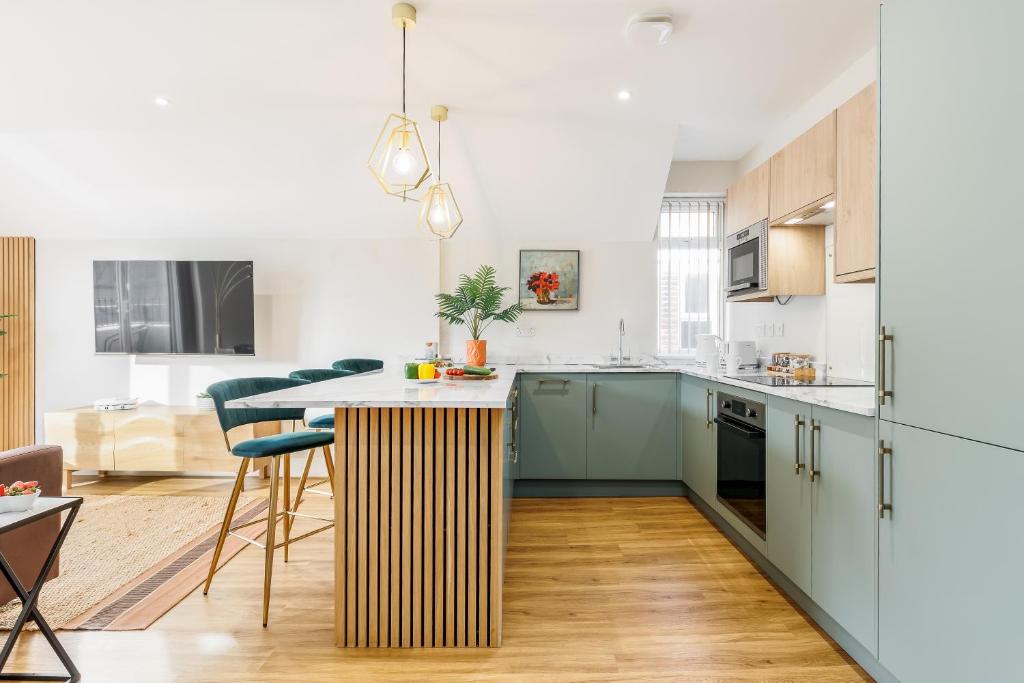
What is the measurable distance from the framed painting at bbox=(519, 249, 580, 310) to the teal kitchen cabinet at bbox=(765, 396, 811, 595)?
2280mm

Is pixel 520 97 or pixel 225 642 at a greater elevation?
pixel 520 97

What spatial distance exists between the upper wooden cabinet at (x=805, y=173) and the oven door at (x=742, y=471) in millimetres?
1220

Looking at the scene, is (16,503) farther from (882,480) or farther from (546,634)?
(882,480)

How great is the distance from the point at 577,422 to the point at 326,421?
1.75 meters

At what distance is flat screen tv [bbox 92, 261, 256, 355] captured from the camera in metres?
4.39

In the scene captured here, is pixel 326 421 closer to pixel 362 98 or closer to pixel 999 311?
pixel 362 98

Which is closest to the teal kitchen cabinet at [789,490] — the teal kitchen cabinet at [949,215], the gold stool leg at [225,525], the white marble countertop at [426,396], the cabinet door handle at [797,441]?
the cabinet door handle at [797,441]

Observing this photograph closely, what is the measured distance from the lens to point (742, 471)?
2809 millimetres

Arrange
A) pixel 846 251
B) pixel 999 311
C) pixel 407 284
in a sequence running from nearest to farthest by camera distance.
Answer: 1. pixel 999 311
2. pixel 846 251
3. pixel 407 284

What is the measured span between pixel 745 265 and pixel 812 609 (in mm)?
2100

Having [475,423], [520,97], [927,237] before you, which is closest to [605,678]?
[475,423]

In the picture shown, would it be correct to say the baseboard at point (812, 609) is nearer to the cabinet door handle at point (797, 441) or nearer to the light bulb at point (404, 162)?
the cabinet door handle at point (797, 441)

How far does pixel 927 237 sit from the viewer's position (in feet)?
5.07

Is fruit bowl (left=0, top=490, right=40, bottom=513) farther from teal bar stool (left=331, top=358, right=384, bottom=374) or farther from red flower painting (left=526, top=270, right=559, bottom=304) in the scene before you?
red flower painting (left=526, top=270, right=559, bottom=304)
